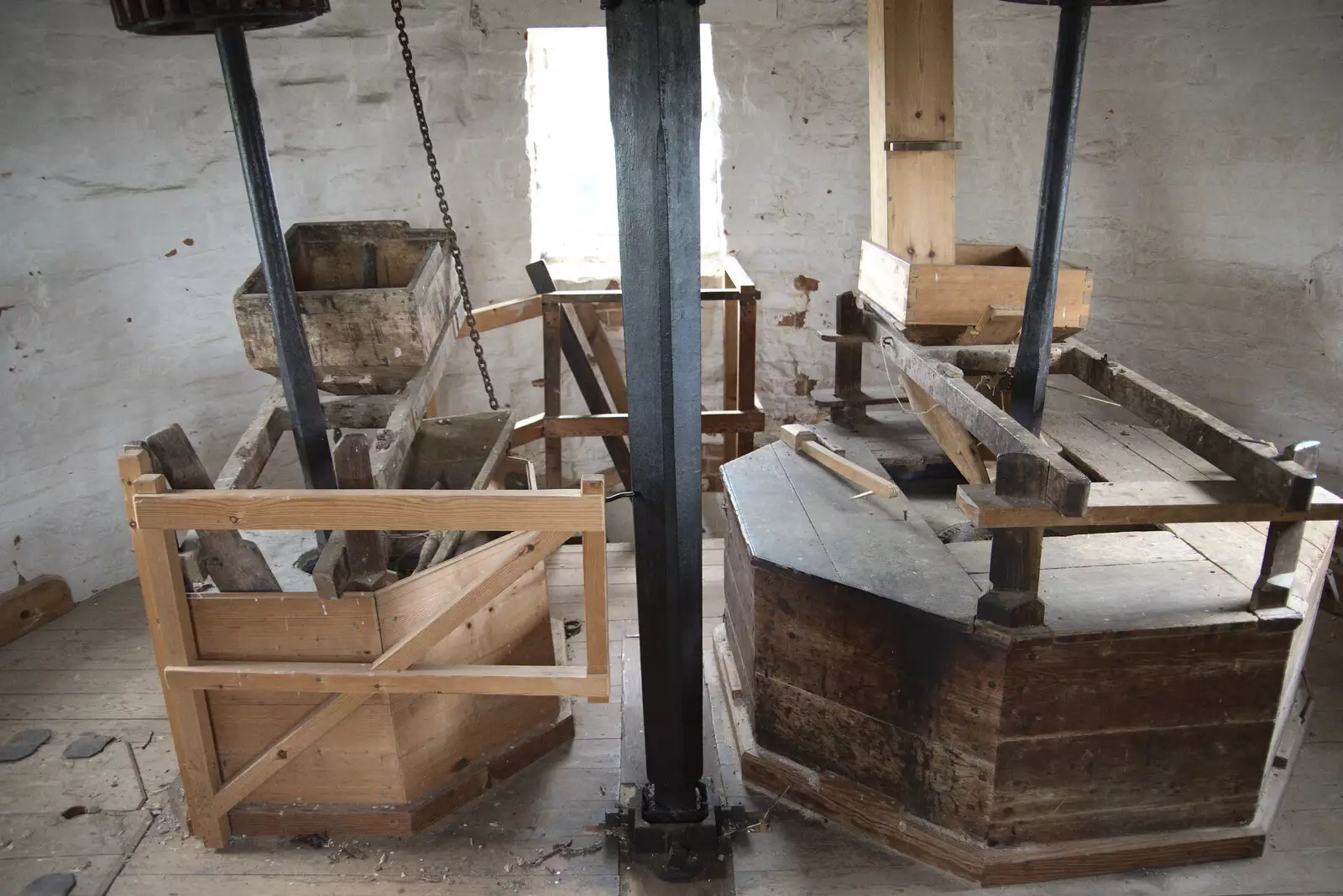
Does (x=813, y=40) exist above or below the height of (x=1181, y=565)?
above

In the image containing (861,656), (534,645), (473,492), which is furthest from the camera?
(534,645)

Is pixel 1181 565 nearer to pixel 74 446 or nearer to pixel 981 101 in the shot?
pixel 981 101

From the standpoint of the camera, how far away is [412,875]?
254cm

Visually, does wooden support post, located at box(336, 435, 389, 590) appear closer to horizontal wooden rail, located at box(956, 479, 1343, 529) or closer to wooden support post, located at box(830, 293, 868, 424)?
horizontal wooden rail, located at box(956, 479, 1343, 529)

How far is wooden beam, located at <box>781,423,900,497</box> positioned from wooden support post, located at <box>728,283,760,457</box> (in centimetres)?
57

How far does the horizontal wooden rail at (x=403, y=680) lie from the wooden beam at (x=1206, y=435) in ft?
5.14

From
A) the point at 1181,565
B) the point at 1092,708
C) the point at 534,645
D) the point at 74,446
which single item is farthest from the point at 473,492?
the point at 74,446

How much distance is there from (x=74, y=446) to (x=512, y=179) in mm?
2235

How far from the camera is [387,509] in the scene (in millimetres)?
2180

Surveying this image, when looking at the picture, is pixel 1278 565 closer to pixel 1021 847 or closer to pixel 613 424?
pixel 1021 847

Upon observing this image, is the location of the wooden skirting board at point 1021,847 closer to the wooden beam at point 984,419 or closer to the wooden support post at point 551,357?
the wooden beam at point 984,419

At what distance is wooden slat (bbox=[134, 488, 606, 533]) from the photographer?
2.18m

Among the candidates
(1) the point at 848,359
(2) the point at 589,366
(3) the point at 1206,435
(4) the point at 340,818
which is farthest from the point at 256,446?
(3) the point at 1206,435

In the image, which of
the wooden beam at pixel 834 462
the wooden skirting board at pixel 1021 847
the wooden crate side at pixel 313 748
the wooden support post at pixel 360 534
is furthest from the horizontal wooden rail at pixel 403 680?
the wooden beam at pixel 834 462
